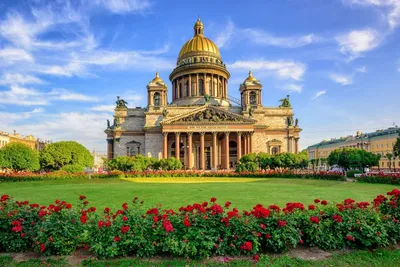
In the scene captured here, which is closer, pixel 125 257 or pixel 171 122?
pixel 125 257

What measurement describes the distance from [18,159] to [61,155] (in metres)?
7.05

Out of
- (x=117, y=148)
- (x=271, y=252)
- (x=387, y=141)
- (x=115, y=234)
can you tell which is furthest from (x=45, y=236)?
(x=387, y=141)

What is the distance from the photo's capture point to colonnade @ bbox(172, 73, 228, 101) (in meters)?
63.0

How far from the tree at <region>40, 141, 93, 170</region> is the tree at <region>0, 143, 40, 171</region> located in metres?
1.45

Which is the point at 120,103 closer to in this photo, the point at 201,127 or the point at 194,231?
the point at 201,127

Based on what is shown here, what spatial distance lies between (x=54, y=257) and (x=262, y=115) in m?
52.1

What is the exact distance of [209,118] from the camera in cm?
5034

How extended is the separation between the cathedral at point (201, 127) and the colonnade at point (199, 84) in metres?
0.23

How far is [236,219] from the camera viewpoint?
646cm

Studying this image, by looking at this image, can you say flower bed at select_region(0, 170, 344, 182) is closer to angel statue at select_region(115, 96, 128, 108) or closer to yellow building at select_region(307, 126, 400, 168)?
angel statue at select_region(115, 96, 128, 108)

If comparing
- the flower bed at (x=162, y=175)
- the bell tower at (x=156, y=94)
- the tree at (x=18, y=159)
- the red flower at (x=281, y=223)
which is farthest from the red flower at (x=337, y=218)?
the bell tower at (x=156, y=94)

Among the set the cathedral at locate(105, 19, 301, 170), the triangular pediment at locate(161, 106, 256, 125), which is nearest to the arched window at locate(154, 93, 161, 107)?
the cathedral at locate(105, 19, 301, 170)

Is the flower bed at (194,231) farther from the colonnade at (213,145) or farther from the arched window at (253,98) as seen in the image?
the arched window at (253,98)

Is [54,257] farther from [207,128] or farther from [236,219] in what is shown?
[207,128]
